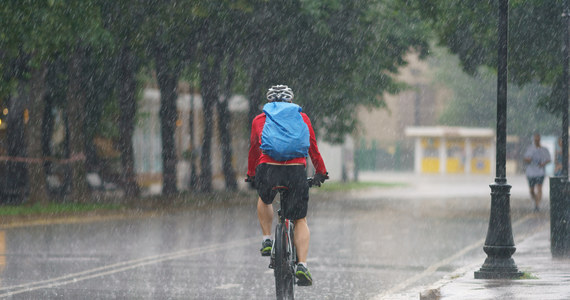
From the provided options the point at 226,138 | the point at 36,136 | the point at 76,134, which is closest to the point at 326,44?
the point at 76,134

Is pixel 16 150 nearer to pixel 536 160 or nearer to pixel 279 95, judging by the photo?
pixel 536 160

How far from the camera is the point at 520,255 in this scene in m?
13.2

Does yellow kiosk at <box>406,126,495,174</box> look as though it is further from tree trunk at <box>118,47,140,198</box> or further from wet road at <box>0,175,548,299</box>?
wet road at <box>0,175,548,299</box>

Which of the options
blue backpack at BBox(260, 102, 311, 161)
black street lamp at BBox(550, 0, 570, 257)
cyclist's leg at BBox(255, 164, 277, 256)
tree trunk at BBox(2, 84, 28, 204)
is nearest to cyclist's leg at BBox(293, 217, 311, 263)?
cyclist's leg at BBox(255, 164, 277, 256)

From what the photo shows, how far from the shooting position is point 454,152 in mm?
67812

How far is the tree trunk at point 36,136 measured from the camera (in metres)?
23.8

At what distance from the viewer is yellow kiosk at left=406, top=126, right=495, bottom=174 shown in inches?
2638

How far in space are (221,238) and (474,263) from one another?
5127 mm

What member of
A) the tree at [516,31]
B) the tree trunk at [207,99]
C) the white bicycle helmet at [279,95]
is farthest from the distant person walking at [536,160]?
the white bicycle helmet at [279,95]

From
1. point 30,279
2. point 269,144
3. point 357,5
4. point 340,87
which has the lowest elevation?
point 30,279

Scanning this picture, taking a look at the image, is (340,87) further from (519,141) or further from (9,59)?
(519,141)

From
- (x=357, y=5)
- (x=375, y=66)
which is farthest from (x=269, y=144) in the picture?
(x=375, y=66)

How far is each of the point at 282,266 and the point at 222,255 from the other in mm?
5592

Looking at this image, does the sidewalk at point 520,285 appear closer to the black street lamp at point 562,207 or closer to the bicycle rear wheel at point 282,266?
the black street lamp at point 562,207
